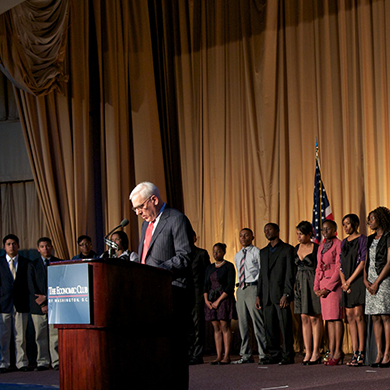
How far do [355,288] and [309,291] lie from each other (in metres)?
0.62

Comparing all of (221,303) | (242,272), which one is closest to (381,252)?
(242,272)

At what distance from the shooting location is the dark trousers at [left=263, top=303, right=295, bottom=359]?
6910 millimetres

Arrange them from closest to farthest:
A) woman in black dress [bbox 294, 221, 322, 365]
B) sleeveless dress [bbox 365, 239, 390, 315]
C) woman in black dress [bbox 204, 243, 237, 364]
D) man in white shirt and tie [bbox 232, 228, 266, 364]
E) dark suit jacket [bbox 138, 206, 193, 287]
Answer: dark suit jacket [bbox 138, 206, 193, 287] → sleeveless dress [bbox 365, 239, 390, 315] → woman in black dress [bbox 294, 221, 322, 365] → man in white shirt and tie [bbox 232, 228, 266, 364] → woman in black dress [bbox 204, 243, 237, 364]

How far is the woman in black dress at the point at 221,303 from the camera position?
24.2ft

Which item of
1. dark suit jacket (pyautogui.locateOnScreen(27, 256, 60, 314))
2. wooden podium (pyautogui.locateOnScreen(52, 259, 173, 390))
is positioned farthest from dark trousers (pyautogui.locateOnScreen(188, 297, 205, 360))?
wooden podium (pyautogui.locateOnScreen(52, 259, 173, 390))

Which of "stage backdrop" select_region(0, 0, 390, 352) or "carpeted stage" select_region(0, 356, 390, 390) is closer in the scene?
"carpeted stage" select_region(0, 356, 390, 390)

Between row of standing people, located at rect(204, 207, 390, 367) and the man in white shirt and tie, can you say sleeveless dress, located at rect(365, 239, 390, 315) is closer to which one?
row of standing people, located at rect(204, 207, 390, 367)

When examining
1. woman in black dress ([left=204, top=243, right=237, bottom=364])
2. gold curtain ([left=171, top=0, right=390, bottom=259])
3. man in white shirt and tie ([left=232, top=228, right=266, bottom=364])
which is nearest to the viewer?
man in white shirt and tie ([left=232, top=228, right=266, bottom=364])

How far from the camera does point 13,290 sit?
7668 mm

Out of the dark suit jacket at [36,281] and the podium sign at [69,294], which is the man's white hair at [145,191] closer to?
the podium sign at [69,294]

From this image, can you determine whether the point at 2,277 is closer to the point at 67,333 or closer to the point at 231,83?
the point at 231,83

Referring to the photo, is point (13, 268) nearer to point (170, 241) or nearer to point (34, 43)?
point (34, 43)

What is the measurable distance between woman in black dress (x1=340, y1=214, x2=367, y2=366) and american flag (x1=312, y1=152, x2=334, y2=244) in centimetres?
105

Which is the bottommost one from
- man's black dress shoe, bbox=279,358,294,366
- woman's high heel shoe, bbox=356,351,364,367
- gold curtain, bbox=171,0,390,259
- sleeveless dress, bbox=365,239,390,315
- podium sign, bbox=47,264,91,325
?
man's black dress shoe, bbox=279,358,294,366
